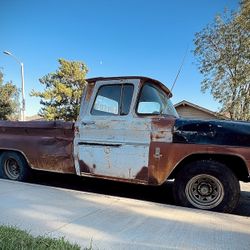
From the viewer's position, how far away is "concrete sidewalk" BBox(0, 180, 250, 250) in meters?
3.47

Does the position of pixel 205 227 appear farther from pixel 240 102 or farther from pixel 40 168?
pixel 240 102

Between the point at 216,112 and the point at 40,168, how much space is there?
18.9 meters

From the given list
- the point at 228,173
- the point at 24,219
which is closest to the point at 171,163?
the point at 228,173

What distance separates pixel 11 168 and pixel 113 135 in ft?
9.34

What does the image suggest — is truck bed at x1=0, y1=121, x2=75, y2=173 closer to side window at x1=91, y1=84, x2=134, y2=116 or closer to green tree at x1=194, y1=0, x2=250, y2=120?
side window at x1=91, y1=84, x2=134, y2=116

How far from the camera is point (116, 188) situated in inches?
270

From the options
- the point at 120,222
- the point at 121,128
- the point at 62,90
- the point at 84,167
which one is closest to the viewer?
the point at 120,222

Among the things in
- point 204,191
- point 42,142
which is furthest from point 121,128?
point 42,142

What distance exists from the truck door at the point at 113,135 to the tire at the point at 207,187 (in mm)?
630

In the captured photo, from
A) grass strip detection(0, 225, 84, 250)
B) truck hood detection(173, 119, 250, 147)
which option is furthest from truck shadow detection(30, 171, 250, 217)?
grass strip detection(0, 225, 84, 250)

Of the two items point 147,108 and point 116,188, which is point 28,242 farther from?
point 116,188

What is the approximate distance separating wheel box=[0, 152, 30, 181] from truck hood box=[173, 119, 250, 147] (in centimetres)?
342

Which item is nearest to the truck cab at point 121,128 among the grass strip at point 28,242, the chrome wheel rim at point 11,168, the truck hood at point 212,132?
the truck hood at point 212,132

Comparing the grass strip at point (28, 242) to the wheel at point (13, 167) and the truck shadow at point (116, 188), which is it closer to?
the truck shadow at point (116, 188)
